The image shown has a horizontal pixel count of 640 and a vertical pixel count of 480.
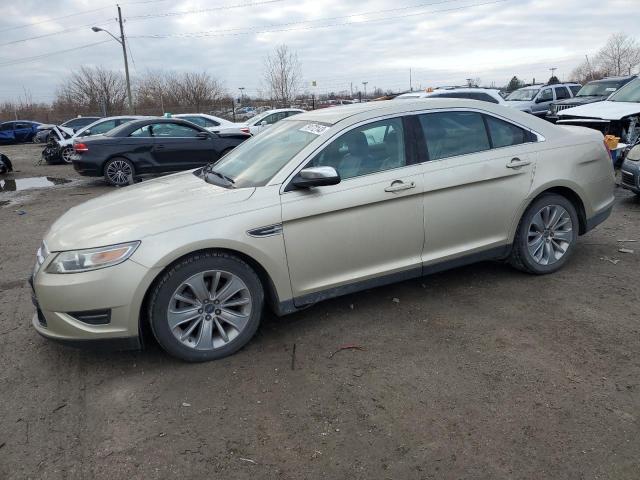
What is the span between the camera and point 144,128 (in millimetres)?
11719

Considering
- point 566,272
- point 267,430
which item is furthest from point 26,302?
point 566,272

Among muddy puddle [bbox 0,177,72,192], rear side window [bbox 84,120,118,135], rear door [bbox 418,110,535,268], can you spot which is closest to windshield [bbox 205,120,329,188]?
rear door [bbox 418,110,535,268]

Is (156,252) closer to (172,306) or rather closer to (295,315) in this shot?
(172,306)

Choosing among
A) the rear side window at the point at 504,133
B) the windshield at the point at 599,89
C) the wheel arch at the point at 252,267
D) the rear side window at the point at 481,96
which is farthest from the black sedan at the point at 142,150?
the windshield at the point at 599,89

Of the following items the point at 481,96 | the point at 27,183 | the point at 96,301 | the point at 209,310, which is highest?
the point at 481,96

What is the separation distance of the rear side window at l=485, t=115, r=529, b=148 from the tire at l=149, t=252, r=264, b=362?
242cm

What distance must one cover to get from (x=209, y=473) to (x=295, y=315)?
1852 mm

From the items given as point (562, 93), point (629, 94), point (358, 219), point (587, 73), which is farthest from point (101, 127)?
point (587, 73)

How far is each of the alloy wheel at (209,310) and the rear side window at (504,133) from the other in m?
2.53

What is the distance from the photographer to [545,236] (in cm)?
472

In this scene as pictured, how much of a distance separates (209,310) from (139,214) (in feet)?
2.68

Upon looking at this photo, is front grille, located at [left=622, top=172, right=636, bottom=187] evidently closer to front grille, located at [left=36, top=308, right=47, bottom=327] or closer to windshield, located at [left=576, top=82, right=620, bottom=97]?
front grille, located at [left=36, top=308, right=47, bottom=327]

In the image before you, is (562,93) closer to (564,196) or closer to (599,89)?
(599,89)

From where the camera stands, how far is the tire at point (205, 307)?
337cm
